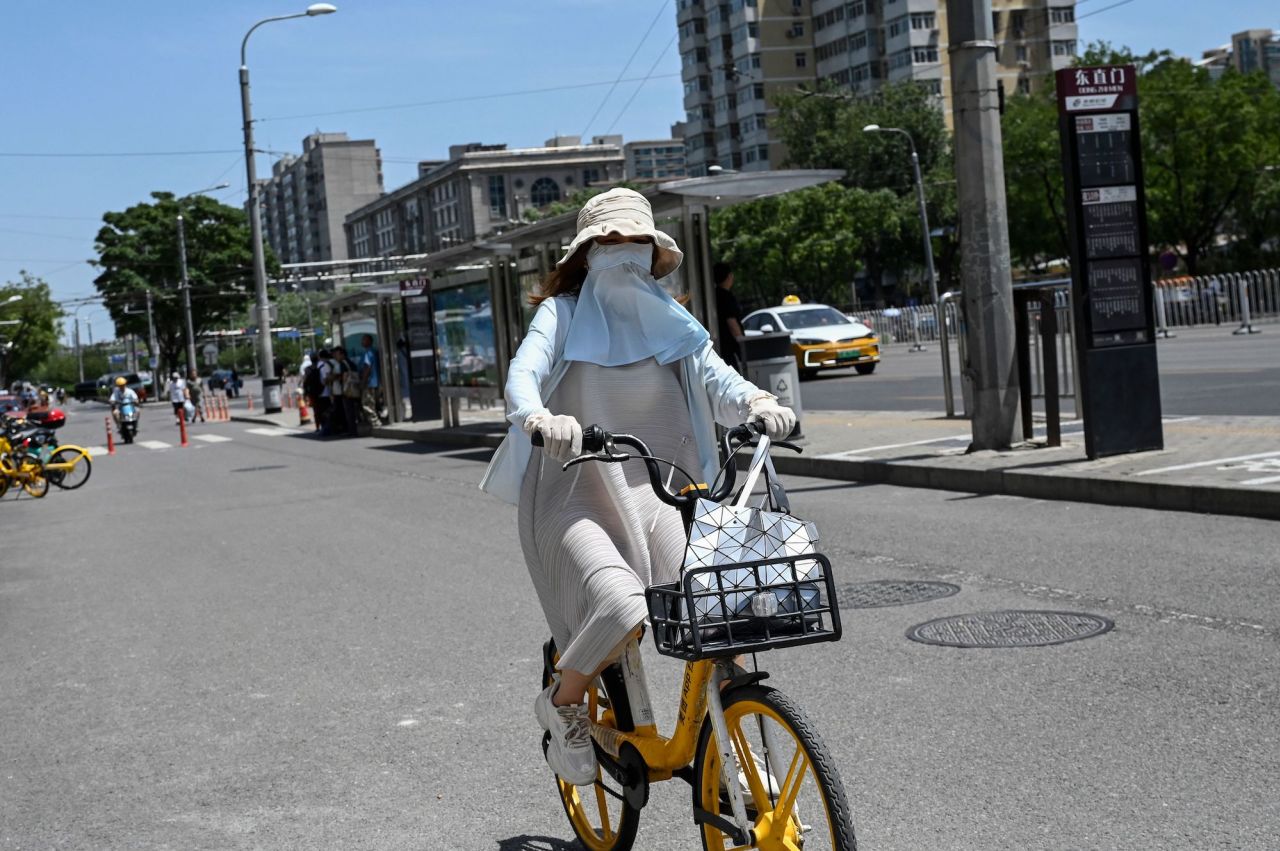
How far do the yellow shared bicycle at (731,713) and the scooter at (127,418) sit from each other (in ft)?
117

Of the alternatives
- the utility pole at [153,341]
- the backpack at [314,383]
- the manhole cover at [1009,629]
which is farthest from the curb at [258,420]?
the utility pole at [153,341]

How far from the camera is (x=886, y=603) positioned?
7984mm

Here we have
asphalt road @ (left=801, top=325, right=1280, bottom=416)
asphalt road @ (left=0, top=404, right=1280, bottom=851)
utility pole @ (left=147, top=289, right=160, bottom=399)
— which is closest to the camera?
asphalt road @ (left=0, top=404, right=1280, bottom=851)

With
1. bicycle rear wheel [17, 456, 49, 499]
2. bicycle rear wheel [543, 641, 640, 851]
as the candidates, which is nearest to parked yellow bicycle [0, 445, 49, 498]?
bicycle rear wheel [17, 456, 49, 499]

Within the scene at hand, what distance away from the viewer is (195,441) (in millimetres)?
36000

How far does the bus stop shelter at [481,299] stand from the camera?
17125mm

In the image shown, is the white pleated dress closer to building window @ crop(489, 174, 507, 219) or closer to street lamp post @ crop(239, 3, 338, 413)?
street lamp post @ crop(239, 3, 338, 413)

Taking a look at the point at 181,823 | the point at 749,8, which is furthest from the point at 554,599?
the point at 749,8

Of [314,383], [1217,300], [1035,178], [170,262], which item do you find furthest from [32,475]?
[170,262]

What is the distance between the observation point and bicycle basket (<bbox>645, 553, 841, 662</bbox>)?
10.9 ft

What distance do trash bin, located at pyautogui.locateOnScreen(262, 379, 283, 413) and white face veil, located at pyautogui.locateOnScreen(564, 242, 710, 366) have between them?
4363cm

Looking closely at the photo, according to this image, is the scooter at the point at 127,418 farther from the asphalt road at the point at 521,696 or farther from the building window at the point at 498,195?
the building window at the point at 498,195

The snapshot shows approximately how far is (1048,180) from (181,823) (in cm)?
6355

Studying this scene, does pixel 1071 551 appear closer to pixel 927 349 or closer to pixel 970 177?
pixel 970 177
